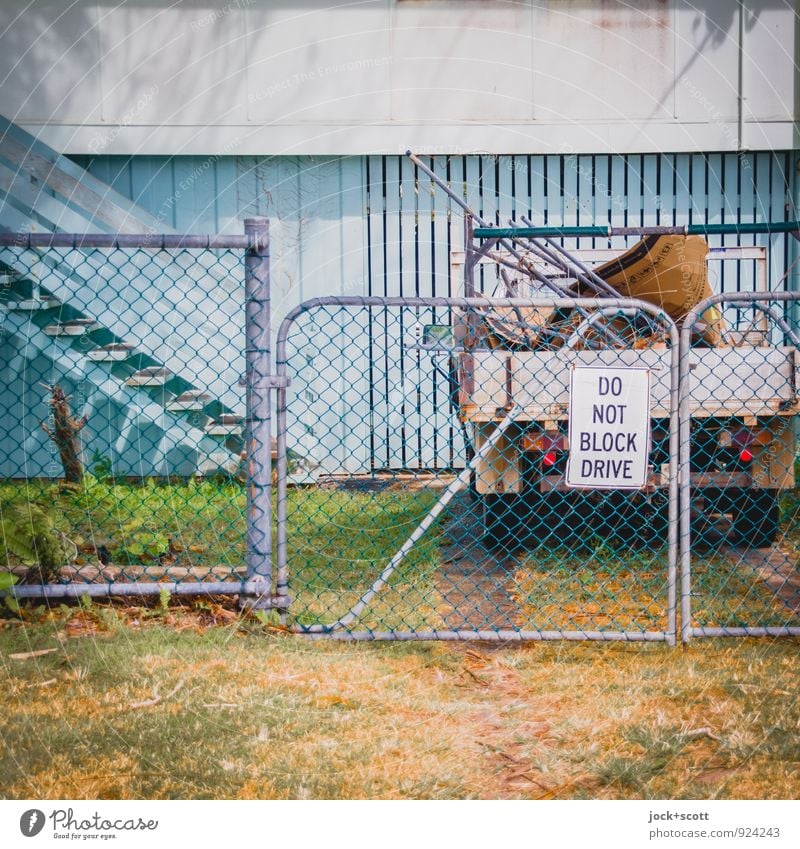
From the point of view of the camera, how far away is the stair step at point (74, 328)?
32.4 feet

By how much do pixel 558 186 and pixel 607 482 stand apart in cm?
709

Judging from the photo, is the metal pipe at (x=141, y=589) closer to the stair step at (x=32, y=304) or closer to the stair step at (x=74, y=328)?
the stair step at (x=74, y=328)

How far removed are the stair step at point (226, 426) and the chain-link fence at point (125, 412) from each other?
1cm

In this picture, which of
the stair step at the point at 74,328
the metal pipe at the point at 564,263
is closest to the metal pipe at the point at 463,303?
the metal pipe at the point at 564,263

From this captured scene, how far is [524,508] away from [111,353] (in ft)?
15.4

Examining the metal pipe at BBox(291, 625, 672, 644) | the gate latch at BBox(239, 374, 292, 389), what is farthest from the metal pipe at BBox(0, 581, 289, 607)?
the gate latch at BBox(239, 374, 292, 389)

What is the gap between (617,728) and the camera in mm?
4035

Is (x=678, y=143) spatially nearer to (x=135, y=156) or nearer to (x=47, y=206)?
(x=135, y=156)

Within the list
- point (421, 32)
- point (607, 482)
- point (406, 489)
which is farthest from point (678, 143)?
point (607, 482)

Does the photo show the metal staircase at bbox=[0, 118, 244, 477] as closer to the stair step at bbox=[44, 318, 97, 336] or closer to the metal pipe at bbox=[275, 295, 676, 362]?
the stair step at bbox=[44, 318, 97, 336]

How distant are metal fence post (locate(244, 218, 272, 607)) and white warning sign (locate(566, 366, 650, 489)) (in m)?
1.51

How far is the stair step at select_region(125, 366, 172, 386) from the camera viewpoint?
32.0ft

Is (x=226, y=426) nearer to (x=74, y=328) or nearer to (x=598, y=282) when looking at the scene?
(x=74, y=328)

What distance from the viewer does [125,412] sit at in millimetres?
11141
